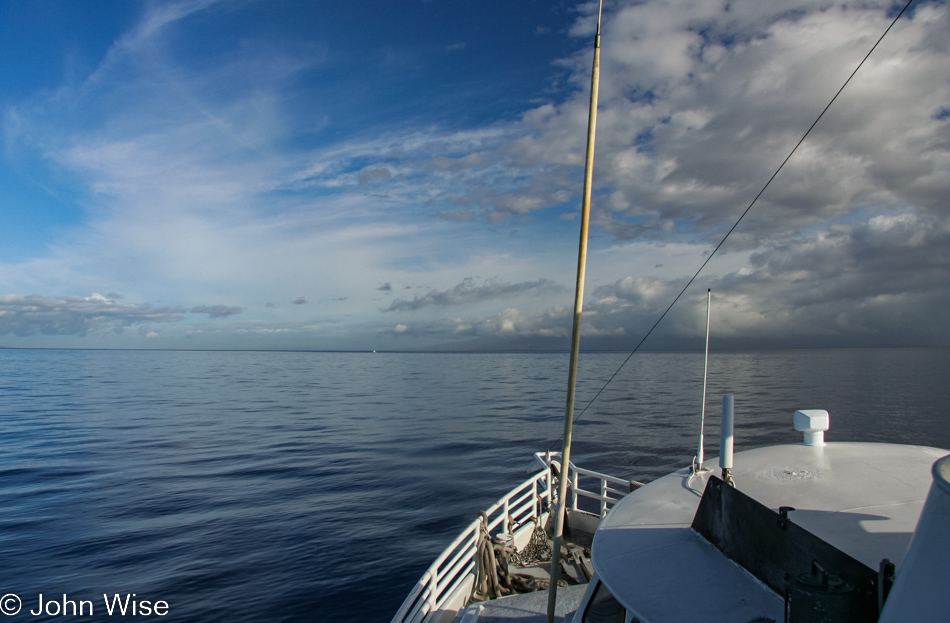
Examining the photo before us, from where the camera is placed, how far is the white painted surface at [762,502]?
3160mm

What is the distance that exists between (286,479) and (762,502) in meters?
26.3

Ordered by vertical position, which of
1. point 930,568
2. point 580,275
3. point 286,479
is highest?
point 580,275

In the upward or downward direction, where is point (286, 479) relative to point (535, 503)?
downward

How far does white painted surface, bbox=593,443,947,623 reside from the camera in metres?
3.16

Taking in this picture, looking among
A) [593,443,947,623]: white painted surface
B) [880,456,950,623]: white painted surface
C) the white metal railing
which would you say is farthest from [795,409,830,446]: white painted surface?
the white metal railing

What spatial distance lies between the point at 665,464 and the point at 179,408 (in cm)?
5325

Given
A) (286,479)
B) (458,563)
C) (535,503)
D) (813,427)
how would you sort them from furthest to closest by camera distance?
(286,479) → (535,503) → (458,563) → (813,427)

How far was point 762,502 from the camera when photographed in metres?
4.20

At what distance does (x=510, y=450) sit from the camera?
34.4 m

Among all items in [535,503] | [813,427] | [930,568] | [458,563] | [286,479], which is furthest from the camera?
[286,479]

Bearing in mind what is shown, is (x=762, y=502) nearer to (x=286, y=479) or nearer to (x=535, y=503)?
(x=535, y=503)

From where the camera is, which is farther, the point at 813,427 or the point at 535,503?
the point at 535,503

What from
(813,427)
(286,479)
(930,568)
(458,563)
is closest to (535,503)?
(458,563)

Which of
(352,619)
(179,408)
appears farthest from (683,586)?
(179,408)
